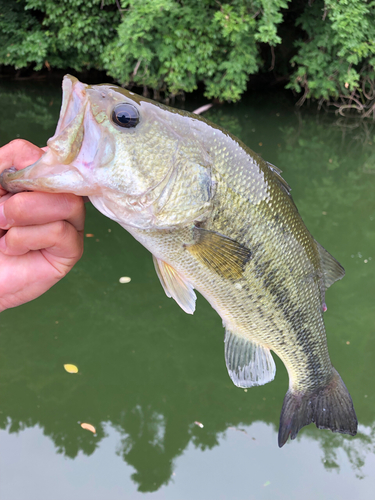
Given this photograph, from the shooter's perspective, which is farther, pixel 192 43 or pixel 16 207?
pixel 192 43

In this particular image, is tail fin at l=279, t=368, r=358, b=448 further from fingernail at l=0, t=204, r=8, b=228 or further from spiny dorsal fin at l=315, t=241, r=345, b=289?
fingernail at l=0, t=204, r=8, b=228

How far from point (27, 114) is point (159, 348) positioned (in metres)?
7.76

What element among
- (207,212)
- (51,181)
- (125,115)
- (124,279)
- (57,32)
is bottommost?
(124,279)

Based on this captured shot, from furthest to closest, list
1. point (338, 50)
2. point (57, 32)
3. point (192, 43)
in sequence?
point (57, 32)
point (338, 50)
point (192, 43)

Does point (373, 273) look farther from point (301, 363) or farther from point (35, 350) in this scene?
point (35, 350)

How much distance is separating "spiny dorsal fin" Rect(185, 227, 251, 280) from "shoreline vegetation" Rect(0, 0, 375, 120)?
9049 millimetres

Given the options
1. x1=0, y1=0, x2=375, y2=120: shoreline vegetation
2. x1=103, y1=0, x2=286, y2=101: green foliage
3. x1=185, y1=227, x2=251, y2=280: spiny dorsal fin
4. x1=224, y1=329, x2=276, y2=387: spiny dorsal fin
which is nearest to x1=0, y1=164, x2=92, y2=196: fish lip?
x1=185, y1=227, x2=251, y2=280: spiny dorsal fin

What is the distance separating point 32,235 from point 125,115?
1.61 ft

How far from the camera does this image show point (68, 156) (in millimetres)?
1167

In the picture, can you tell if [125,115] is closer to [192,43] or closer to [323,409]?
[323,409]

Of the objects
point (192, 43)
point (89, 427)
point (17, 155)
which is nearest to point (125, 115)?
point (17, 155)

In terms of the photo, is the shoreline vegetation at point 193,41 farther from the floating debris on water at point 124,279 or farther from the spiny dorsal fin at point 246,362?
the spiny dorsal fin at point 246,362

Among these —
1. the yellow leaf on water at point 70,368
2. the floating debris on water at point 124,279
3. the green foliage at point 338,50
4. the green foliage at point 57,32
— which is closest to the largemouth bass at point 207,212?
the yellow leaf on water at point 70,368

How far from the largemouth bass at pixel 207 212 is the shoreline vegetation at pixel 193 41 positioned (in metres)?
8.90
